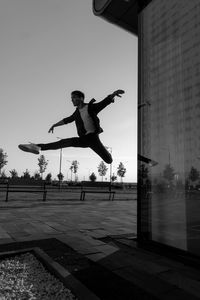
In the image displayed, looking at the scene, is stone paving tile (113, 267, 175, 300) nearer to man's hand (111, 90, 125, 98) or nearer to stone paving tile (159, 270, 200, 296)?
stone paving tile (159, 270, 200, 296)

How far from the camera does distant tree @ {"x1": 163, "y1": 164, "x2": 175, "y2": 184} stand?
20.2 feet

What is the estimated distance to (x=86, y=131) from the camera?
4113 millimetres

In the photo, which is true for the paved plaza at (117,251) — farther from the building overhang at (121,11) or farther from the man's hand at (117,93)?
the building overhang at (121,11)

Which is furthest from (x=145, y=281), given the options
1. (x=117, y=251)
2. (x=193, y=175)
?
(x=193, y=175)

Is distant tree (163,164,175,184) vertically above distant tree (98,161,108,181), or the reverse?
distant tree (98,161,108,181)

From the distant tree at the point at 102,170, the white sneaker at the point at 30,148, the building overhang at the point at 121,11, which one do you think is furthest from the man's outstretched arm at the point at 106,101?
the distant tree at the point at 102,170

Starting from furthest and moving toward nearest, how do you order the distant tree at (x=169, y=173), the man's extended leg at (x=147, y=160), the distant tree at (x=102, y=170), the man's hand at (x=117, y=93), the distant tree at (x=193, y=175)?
the distant tree at (x=102, y=170), the man's extended leg at (x=147, y=160), the distant tree at (x=169, y=173), the distant tree at (x=193, y=175), the man's hand at (x=117, y=93)

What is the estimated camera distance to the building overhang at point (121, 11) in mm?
6871

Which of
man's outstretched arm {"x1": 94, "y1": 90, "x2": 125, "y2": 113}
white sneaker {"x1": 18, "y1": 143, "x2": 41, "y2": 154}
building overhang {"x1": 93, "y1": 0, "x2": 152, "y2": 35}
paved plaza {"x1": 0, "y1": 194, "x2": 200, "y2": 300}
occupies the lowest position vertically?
paved plaza {"x1": 0, "y1": 194, "x2": 200, "y2": 300}

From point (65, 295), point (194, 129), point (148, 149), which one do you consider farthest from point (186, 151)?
point (65, 295)

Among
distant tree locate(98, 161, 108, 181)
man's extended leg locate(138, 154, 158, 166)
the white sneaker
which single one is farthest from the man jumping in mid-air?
distant tree locate(98, 161, 108, 181)

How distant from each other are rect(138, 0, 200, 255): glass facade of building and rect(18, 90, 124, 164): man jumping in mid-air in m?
2.35

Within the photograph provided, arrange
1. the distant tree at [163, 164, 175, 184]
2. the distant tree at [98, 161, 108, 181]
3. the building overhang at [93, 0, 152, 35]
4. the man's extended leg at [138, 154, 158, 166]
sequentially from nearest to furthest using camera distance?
the distant tree at [163, 164, 175, 184] → the man's extended leg at [138, 154, 158, 166] → the building overhang at [93, 0, 152, 35] → the distant tree at [98, 161, 108, 181]

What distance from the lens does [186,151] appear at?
591cm
